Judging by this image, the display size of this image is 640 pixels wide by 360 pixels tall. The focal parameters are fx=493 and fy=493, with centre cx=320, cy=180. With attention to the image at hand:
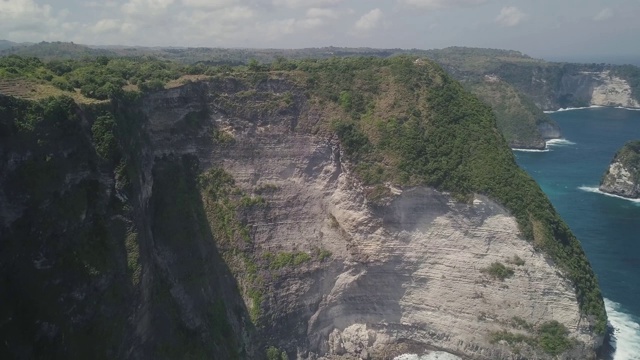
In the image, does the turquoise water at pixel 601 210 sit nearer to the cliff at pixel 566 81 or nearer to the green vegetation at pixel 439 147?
the green vegetation at pixel 439 147

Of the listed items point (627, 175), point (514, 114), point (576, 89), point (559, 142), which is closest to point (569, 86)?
point (576, 89)

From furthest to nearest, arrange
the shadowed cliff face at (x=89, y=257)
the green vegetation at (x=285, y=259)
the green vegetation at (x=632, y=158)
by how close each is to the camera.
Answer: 1. the green vegetation at (x=632, y=158)
2. the green vegetation at (x=285, y=259)
3. the shadowed cliff face at (x=89, y=257)

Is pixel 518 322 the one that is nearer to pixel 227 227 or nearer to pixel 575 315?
pixel 575 315

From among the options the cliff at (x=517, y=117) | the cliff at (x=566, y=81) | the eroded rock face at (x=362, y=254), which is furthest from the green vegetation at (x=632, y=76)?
the eroded rock face at (x=362, y=254)

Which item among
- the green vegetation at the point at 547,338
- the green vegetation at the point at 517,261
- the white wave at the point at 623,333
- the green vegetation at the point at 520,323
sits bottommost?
the white wave at the point at 623,333

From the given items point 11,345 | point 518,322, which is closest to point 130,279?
point 11,345

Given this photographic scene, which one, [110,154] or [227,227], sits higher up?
[110,154]
